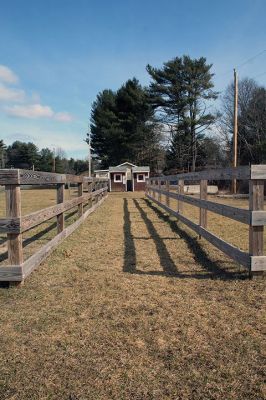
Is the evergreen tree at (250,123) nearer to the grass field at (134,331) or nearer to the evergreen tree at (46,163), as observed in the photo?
the grass field at (134,331)

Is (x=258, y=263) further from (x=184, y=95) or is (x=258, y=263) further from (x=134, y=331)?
(x=184, y=95)

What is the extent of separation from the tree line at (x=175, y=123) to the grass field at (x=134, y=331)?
36135mm

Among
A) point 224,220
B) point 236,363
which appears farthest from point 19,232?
point 224,220

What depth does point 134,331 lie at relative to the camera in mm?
2926

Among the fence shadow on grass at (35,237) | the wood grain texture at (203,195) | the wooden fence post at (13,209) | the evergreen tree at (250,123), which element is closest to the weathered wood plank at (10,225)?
the wooden fence post at (13,209)

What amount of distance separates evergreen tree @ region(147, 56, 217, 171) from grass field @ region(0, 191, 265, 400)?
1622 inches

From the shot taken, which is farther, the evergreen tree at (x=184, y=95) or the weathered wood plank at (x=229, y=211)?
the evergreen tree at (x=184, y=95)

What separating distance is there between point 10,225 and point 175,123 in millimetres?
45227

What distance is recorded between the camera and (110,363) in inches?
96.6

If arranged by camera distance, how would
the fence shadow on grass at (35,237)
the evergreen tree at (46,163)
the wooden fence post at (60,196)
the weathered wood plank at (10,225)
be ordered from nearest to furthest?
the weathered wood plank at (10,225) → the fence shadow on grass at (35,237) → the wooden fence post at (60,196) → the evergreen tree at (46,163)

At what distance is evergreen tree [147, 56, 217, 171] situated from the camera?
143 ft

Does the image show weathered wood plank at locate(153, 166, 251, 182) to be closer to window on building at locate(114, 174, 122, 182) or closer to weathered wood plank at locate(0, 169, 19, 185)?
weathered wood plank at locate(0, 169, 19, 185)

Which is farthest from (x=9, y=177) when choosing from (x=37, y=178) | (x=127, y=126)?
(x=127, y=126)

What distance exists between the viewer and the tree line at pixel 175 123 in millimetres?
42531
